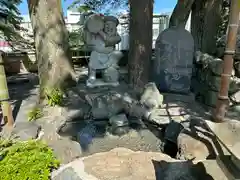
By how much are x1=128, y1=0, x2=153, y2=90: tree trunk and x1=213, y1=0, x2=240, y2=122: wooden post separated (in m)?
2.87

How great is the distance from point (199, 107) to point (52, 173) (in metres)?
3.18

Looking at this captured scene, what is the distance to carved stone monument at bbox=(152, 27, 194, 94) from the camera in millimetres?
4684

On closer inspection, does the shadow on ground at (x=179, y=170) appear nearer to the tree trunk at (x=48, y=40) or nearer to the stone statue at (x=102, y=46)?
the stone statue at (x=102, y=46)

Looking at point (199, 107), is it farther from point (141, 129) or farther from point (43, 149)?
point (43, 149)

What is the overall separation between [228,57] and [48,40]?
3627 millimetres

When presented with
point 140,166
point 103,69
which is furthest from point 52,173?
point 103,69

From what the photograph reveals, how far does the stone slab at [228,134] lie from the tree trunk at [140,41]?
3028 mm

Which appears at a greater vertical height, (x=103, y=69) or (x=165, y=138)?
(x=103, y=69)

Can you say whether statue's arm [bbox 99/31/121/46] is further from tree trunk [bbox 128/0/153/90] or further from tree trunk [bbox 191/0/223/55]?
tree trunk [bbox 191/0/223/55]

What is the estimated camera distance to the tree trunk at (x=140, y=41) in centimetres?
440

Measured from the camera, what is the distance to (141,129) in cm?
345

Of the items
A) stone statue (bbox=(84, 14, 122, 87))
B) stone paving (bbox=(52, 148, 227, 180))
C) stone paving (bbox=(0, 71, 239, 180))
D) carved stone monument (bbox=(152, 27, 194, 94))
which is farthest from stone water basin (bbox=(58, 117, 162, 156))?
carved stone monument (bbox=(152, 27, 194, 94))

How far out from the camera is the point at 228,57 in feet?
5.58

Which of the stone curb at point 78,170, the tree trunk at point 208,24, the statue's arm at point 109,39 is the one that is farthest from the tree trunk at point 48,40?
the tree trunk at point 208,24
